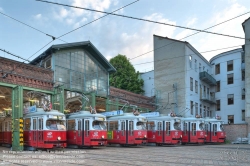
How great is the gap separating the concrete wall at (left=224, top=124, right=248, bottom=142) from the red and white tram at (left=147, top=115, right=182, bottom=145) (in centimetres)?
1196

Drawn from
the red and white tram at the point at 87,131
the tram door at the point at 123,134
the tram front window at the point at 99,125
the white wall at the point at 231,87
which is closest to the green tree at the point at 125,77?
the white wall at the point at 231,87

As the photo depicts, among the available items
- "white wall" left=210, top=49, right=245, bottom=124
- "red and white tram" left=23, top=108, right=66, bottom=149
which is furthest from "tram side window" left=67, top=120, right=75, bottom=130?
"white wall" left=210, top=49, right=245, bottom=124

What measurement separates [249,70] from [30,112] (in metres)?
25.9

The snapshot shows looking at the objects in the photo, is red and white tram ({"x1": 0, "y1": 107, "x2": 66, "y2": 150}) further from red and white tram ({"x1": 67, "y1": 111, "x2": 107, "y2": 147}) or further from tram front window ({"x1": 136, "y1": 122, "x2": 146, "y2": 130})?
tram front window ({"x1": 136, "y1": 122, "x2": 146, "y2": 130})

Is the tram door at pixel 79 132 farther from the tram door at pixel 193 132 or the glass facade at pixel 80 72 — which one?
the tram door at pixel 193 132

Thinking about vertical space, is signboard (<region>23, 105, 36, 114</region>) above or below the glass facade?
below

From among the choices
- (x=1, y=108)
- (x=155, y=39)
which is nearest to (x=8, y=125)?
(x=1, y=108)

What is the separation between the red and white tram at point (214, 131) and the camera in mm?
32062

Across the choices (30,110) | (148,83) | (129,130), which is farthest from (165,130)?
(148,83)

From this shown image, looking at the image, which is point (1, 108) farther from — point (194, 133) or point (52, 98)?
point (194, 133)

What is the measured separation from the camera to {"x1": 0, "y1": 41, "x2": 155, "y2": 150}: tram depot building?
22359mm

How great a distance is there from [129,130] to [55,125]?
6.76 m

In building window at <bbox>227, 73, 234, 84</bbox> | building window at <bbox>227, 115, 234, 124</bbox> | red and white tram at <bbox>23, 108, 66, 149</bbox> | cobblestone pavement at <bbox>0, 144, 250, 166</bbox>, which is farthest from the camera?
building window at <bbox>227, 73, 234, 84</bbox>

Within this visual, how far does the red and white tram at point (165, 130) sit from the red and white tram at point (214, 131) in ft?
20.6
